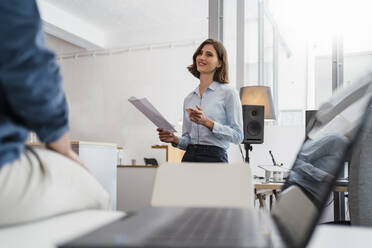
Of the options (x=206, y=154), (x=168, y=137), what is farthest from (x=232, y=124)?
(x=168, y=137)

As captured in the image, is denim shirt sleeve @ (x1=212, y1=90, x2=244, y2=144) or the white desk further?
denim shirt sleeve @ (x1=212, y1=90, x2=244, y2=144)

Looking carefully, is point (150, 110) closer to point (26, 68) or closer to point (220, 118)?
point (220, 118)

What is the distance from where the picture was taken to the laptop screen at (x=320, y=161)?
16.3 inches

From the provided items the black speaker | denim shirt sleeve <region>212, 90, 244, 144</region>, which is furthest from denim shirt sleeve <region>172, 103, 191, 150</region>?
the black speaker

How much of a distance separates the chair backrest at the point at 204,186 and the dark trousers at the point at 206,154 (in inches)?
35.3

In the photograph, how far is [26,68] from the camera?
1.67 ft

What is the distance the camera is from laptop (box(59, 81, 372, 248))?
0.37m

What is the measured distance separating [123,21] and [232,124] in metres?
6.18

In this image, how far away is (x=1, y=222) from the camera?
22.6 inches

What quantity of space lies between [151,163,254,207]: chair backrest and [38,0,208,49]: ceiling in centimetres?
600

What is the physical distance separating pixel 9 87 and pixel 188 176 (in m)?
0.68

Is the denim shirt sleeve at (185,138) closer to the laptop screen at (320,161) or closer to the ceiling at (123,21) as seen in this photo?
the laptop screen at (320,161)

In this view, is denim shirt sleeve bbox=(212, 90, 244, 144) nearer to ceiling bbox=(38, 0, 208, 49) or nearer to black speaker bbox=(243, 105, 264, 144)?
black speaker bbox=(243, 105, 264, 144)

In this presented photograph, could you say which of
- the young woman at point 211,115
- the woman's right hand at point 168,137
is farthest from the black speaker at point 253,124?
the woman's right hand at point 168,137
